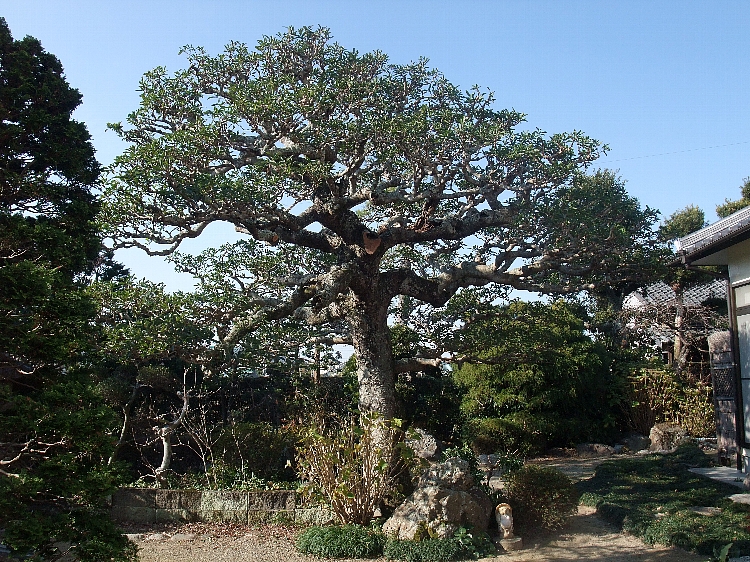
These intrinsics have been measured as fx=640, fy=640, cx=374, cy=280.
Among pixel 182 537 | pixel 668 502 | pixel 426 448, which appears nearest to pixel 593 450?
pixel 426 448

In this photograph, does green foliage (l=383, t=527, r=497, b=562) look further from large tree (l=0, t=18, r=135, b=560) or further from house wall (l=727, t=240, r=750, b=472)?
house wall (l=727, t=240, r=750, b=472)

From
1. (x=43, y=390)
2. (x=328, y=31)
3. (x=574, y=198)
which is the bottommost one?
(x=43, y=390)

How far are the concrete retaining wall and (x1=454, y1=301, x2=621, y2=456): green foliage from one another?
4.94 metres

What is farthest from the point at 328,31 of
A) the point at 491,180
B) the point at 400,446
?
the point at 400,446

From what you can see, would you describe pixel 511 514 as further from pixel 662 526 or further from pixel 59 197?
pixel 59 197

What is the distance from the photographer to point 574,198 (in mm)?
8047

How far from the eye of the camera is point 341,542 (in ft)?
20.7

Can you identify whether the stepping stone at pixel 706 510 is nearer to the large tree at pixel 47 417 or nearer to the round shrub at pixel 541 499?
the round shrub at pixel 541 499

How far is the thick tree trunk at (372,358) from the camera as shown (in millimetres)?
8352

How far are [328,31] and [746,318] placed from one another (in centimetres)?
674

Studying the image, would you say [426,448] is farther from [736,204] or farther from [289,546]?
[736,204]

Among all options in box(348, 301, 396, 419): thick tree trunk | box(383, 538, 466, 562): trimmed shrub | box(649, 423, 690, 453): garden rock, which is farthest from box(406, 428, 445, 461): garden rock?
box(649, 423, 690, 453): garden rock

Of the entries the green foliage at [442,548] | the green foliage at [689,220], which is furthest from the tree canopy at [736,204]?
the green foliage at [442,548]

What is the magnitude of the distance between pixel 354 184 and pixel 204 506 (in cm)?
444
